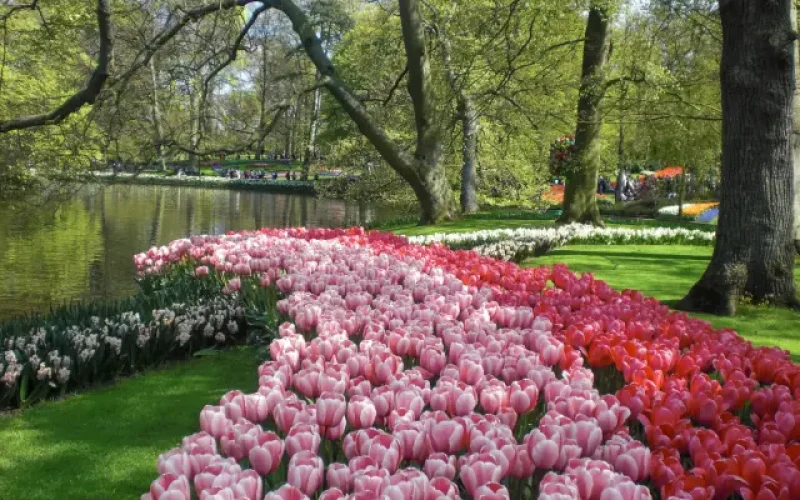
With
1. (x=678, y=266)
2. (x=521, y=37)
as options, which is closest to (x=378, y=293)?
(x=678, y=266)

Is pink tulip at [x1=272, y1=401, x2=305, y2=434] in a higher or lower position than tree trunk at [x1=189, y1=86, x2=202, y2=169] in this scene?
lower

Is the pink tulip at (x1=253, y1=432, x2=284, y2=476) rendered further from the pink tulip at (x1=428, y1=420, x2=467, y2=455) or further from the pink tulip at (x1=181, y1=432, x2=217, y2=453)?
the pink tulip at (x1=428, y1=420, x2=467, y2=455)

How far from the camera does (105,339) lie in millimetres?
6031

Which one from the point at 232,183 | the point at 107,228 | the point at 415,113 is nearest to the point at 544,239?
the point at 415,113

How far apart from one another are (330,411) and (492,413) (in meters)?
0.64

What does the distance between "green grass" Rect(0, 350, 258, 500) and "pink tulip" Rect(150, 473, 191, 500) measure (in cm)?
210

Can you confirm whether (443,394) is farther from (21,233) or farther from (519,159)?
(519,159)

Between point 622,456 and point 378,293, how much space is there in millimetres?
3252

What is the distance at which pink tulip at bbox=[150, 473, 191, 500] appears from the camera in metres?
1.84

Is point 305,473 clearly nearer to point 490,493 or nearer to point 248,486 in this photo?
point 248,486

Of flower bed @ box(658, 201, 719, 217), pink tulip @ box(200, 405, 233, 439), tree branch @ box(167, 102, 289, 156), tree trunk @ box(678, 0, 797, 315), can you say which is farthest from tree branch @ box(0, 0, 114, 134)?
flower bed @ box(658, 201, 719, 217)

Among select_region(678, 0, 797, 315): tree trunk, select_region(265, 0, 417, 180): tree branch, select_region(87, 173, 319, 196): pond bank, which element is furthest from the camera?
select_region(87, 173, 319, 196): pond bank

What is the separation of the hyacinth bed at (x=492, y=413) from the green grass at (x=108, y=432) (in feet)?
4.00

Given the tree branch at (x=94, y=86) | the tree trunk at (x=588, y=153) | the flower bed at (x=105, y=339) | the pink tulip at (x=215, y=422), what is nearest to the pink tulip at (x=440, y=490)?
the pink tulip at (x=215, y=422)
